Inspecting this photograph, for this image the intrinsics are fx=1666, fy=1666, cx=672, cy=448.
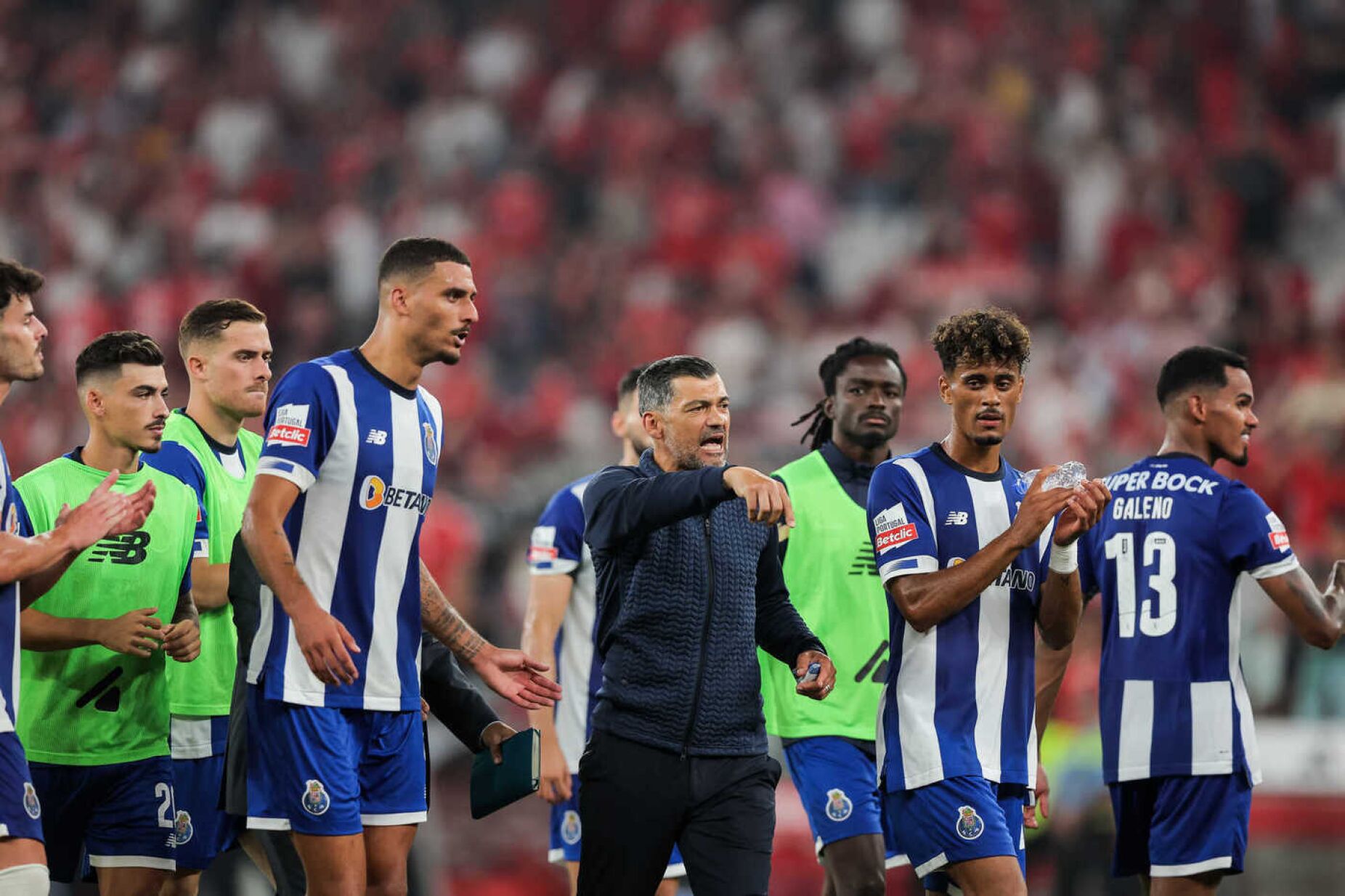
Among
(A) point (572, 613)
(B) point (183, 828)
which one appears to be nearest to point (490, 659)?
(B) point (183, 828)

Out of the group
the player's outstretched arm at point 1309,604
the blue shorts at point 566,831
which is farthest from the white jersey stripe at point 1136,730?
the blue shorts at point 566,831

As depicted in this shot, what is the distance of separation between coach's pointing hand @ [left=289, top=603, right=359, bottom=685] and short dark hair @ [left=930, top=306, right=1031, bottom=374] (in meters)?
2.16

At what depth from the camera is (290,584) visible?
500cm

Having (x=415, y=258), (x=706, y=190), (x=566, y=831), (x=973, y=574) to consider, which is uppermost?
(x=706, y=190)

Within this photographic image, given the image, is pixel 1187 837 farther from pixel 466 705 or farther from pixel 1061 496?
→ pixel 466 705

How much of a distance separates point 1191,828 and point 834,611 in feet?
5.26

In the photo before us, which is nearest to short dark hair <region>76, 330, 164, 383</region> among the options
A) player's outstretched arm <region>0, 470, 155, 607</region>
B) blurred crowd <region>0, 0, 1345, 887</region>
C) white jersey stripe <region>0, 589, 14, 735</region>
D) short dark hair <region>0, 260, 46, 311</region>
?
short dark hair <region>0, 260, 46, 311</region>

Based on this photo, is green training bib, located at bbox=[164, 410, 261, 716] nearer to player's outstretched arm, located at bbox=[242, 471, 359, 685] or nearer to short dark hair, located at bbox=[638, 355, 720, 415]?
player's outstretched arm, located at bbox=[242, 471, 359, 685]

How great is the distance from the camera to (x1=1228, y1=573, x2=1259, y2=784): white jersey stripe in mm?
6223

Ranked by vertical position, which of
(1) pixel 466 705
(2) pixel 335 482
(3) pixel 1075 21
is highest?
(3) pixel 1075 21

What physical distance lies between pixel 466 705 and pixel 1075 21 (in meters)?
13.9

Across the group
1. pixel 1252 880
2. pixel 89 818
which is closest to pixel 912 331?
pixel 1252 880

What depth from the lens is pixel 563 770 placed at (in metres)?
7.34

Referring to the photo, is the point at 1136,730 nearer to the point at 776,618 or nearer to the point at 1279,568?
the point at 1279,568
